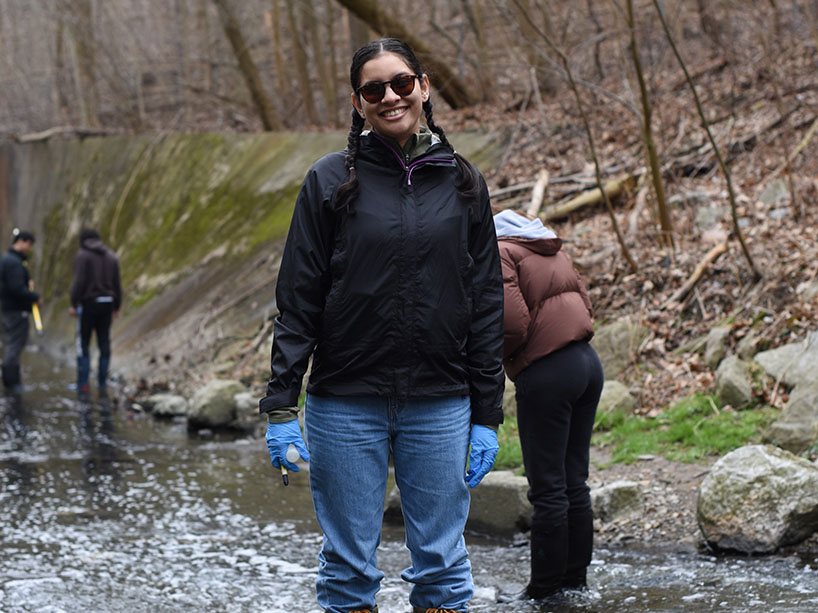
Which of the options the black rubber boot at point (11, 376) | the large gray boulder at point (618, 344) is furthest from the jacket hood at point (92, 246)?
the large gray boulder at point (618, 344)

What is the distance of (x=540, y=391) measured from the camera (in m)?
4.23

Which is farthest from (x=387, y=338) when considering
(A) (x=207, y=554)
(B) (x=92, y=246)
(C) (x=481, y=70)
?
(C) (x=481, y=70)

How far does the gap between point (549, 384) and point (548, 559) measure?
818 millimetres

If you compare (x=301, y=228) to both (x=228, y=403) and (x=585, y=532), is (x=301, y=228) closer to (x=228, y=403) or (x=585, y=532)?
(x=585, y=532)

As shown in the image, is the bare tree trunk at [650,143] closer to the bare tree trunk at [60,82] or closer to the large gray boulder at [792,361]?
the large gray boulder at [792,361]

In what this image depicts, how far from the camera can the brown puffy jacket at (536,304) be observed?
4.27m

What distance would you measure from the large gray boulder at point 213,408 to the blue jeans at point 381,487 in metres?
7.02

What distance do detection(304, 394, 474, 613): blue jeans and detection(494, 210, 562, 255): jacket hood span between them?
1312 mm

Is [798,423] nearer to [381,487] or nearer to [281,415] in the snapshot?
[381,487]

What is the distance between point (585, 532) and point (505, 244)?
1401 mm

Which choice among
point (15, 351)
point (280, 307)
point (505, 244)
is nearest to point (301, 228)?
point (280, 307)

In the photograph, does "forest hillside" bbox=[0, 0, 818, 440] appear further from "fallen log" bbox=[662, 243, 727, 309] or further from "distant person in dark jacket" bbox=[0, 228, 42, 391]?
"distant person in dark jacket" bbox=[0, 228, 42, 391]

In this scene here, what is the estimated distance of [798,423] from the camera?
19.6 feet

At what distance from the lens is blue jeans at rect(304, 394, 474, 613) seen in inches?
125
